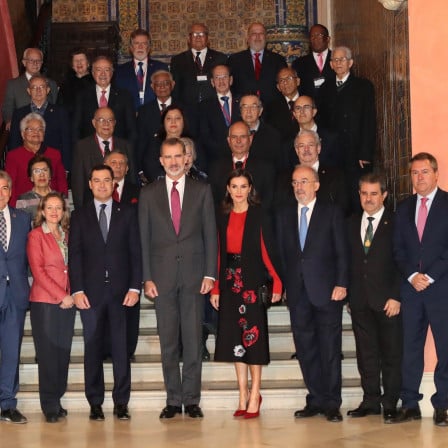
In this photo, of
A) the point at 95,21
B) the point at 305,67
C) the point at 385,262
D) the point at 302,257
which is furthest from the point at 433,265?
the point at 95,21

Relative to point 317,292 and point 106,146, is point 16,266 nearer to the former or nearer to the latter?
point 106,146

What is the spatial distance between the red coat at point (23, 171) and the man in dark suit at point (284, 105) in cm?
180

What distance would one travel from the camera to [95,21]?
13.0 meters

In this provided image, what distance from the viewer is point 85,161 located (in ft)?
26.1

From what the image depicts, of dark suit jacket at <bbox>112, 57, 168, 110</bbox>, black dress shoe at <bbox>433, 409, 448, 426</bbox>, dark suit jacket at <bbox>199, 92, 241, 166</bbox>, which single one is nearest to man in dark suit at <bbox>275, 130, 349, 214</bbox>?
dark suit jacket at <bbox>199, 92, 241, 166</bbox>

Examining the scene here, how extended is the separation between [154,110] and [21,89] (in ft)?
5.02

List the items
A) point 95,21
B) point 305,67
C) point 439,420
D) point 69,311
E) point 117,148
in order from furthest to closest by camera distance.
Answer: point 95,21 < point 305,67 < point 117,148 < point 69,311 < point 439,420

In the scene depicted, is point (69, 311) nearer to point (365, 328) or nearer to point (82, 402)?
point (82, 402)

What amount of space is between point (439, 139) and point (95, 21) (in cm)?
705

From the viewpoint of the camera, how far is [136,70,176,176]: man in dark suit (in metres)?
8.36

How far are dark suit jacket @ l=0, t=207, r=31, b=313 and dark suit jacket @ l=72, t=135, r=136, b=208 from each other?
0.98 meters

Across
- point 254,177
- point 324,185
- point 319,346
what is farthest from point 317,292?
point 254,177

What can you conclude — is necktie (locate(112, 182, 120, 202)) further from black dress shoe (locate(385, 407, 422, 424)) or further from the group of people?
black dress shoe (locate(385, 407, 422, 424))

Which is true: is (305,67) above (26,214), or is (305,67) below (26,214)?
above
